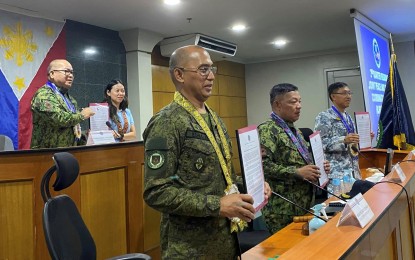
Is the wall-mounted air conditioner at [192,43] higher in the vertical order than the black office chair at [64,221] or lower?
higher

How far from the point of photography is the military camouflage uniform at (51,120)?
2.91 m

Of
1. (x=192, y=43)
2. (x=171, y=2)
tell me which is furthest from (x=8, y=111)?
(x=192, y=43)

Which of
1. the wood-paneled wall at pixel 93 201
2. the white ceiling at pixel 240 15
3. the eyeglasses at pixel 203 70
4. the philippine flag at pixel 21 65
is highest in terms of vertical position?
the white ceiling at pixel 240 15

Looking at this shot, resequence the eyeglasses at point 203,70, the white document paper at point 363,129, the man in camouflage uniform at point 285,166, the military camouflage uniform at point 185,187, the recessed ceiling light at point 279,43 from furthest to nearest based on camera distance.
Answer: the recessed ceiling light at point 279,43
the white document paper at point 363,129
the man in camouflage uniform at point 285,166
the eyeglasses at point 203,70
the military camouflage uniform at point 185,187

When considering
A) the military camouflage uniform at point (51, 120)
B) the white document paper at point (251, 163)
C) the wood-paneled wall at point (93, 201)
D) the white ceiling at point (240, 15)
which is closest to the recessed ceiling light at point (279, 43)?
the white ceiling at point (240, 15)

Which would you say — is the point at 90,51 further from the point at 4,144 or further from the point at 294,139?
the point at 294,139

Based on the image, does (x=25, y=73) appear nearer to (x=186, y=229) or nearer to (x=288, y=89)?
(x=288, y=89)

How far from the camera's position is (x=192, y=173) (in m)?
1.34

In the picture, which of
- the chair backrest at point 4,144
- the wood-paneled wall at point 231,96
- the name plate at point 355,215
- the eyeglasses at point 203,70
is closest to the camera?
the name plate at point 355,215

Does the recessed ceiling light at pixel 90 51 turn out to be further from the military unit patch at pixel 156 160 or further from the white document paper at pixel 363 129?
the military unit patch at pixel 156 160

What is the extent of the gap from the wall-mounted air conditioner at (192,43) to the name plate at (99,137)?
10.0ft

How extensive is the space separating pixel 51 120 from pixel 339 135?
90.1 inches

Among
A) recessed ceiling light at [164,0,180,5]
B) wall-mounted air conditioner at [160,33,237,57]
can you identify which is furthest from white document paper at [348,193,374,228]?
wall-mounted air conditioner at [160,33,237,57]

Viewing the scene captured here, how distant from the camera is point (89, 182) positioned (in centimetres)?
263
